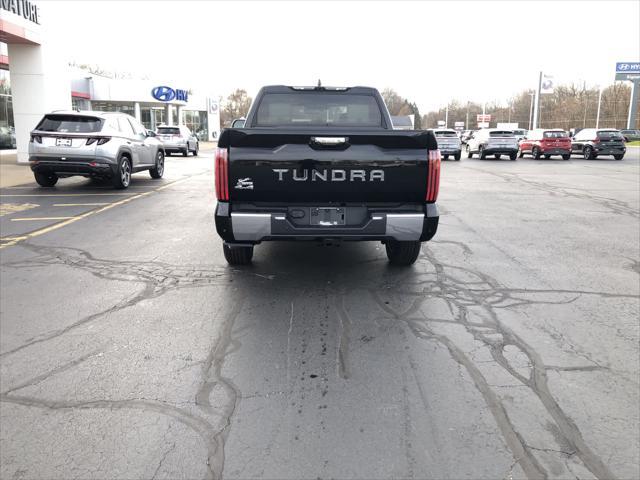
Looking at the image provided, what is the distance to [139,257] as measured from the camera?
6410mm

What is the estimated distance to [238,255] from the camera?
19.1ft

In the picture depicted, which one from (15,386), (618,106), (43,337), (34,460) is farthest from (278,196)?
(618,106)

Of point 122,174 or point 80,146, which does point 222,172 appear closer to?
point 80,146

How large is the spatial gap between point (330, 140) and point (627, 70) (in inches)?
3036

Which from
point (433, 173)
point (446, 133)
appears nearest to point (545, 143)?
point (446, 133)

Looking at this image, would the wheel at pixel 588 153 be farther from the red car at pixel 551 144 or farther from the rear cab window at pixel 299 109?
the rear cab window at pixel 299 109

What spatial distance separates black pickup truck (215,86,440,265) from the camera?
15.6ft

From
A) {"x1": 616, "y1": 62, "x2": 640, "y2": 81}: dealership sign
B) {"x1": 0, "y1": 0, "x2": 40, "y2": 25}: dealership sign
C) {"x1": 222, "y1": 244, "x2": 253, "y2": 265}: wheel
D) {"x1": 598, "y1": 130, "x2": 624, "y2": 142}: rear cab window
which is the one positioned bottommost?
{"x1": 222, "y1": 244, "x2": 253, "y2": 265}: wheel

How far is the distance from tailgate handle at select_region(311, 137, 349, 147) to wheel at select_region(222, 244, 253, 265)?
1.61 metres

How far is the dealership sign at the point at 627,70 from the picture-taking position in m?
67.1

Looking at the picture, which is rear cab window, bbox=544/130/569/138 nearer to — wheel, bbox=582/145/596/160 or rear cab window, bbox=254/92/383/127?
wheel, bbox=582/145/596/160

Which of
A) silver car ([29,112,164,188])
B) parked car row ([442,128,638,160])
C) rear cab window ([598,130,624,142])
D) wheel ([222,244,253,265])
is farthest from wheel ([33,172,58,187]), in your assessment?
rear cab window ([598,130,624,142])

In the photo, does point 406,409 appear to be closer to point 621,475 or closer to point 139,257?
point 621,475

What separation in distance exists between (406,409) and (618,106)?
9979cm
